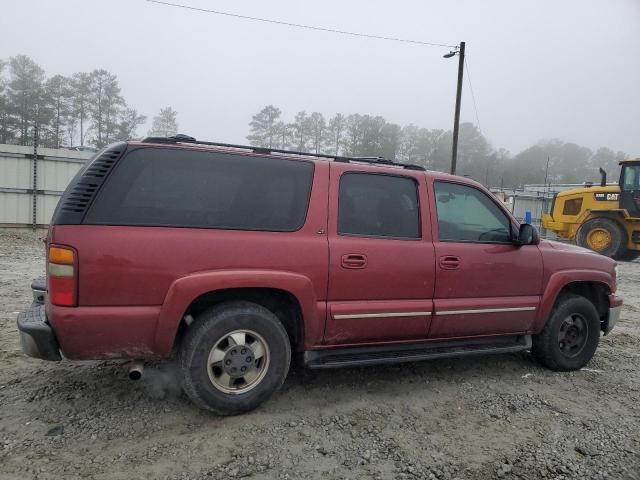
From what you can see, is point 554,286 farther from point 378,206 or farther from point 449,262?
point 378,206

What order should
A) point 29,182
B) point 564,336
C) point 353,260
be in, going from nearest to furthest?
1. point 353,260
2. point 564,336
3. point 29,182

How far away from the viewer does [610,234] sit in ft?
44.8

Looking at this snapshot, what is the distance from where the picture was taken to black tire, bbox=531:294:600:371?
4.22m

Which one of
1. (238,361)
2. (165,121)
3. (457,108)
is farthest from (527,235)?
(165,121)

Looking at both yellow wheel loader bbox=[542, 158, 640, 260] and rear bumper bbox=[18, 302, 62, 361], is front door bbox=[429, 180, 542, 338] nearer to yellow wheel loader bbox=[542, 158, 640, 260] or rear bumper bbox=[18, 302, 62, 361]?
rear bumper bbox=[18, 302, 62, 361]

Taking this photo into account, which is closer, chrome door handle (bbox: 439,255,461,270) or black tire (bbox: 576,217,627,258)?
chrome door handle (bbox: 439,255,461,270)

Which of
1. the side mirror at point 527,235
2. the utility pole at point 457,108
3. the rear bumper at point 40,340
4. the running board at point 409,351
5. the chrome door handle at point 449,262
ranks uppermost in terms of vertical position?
the utility pole at point 457,108

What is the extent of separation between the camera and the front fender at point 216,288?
2.81 m

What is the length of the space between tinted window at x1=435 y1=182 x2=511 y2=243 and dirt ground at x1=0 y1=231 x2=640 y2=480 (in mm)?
1260

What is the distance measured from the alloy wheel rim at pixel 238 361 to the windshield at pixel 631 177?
554 inches

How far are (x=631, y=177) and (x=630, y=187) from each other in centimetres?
30

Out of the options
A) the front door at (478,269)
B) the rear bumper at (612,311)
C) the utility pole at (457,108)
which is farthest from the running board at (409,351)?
the utility pole at (457,108)

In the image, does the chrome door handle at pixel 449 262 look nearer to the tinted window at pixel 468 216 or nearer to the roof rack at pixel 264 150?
the tinted window at pixel 468 216

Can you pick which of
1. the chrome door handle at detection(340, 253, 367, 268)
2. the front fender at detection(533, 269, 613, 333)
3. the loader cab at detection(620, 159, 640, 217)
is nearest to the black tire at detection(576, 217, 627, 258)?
the loader cab at detection(620, 159, 640, 217)
